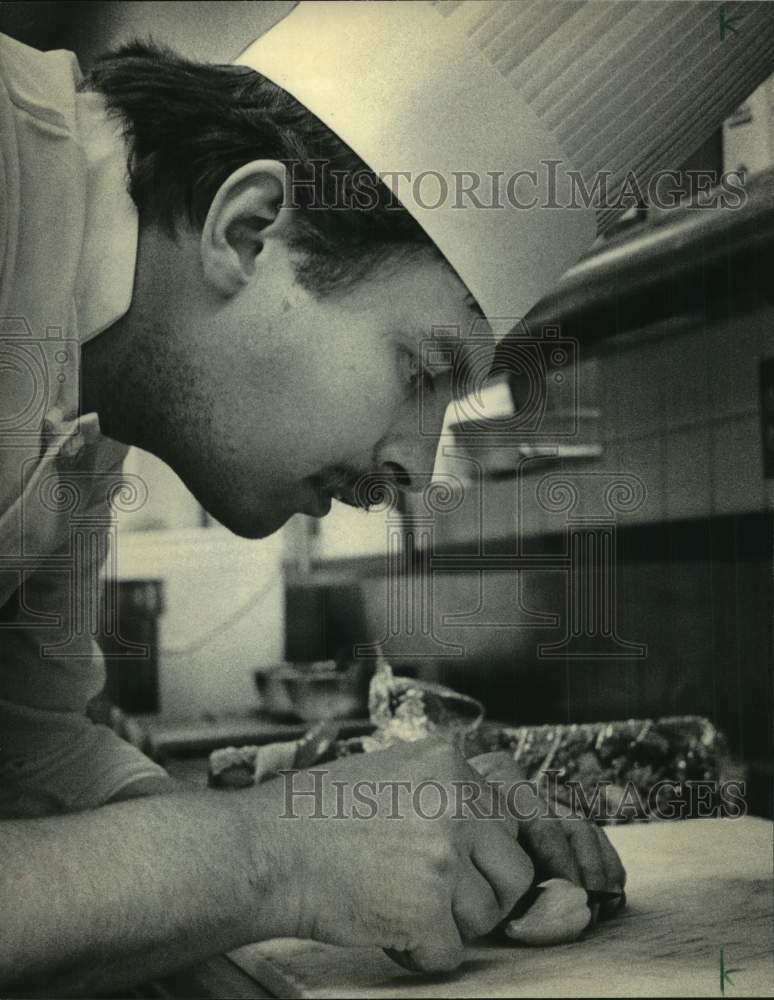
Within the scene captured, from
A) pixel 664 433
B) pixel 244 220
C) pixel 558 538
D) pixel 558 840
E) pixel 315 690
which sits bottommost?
pixel 558 840

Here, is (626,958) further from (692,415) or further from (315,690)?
(692,415)

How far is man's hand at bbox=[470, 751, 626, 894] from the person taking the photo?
1.17 m

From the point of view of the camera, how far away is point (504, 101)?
1162 mm

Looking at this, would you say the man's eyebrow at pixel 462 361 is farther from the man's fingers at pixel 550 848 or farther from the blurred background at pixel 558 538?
the man's fingers at pixel 550 848

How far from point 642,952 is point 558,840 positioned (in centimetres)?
13

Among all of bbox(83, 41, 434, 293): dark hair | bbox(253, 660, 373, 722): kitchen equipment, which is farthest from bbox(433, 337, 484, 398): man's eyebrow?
bbox(253, 660, 373, 722): kitchen equipment

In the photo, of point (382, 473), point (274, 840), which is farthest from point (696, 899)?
point (382, 473)

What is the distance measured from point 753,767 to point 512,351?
1.74 ft

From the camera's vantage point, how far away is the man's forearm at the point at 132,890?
41.5 inches

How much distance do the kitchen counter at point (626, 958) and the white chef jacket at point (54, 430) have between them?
0.23 meters

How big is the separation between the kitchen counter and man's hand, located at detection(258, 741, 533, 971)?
3 cm

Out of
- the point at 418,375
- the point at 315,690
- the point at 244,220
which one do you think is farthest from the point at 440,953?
the point at 244,220

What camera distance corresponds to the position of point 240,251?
3.83 ft

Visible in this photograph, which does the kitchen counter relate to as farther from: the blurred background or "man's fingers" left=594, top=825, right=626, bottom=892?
the blurred background
